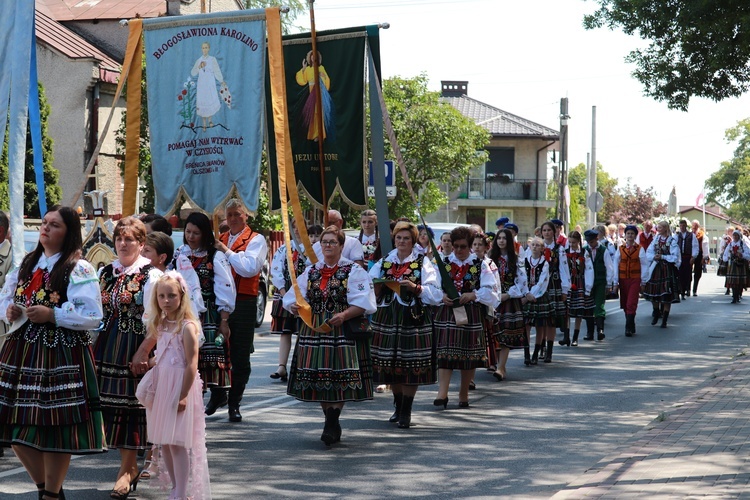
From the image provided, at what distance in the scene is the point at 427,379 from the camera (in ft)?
32.6

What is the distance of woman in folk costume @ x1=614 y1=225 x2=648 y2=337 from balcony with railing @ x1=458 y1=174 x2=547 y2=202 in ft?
131

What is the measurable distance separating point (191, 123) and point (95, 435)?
3.51m

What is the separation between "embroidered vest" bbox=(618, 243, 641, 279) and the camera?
19266mm

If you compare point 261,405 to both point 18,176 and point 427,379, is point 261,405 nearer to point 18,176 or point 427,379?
point 427,379

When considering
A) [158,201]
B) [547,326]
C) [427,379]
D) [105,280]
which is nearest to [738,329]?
[547,326]

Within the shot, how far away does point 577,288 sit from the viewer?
17547 mm

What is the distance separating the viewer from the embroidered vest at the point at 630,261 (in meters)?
19.3

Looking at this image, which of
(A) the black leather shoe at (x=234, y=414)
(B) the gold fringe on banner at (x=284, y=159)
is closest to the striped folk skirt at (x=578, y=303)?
(A) the black leather shoe at (x=234, y=414)

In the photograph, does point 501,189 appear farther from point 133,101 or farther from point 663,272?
point 133,101

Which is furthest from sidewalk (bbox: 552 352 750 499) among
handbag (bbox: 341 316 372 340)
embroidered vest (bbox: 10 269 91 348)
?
embroidered vest (bbox: 10 269 91 348)

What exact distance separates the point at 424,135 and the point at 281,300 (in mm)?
23267

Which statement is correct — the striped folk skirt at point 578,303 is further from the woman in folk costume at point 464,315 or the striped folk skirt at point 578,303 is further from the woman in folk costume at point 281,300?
the woman in folk costume at point 464,315

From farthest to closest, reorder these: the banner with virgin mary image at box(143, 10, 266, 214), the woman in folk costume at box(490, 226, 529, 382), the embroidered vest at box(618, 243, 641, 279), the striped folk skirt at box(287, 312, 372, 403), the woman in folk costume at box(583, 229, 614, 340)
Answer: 1. the embroidered vest at box(618, 243, 641, 279)
2. the woman in folk costume at box(583, 229, 614, 340)
3. the woman in folk costume at box(490, 226, 529, 382)
4. the banner with virgin mary image at box(143, 10, 266, 214)
5. the striped folk skirt at box(287, 312, 372, 403)

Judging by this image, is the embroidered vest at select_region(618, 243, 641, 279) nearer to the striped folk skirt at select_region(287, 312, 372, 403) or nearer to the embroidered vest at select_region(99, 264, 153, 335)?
the striped folk skirt at select_region(287, 312, 372, 403)
